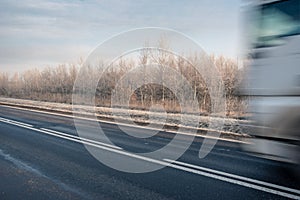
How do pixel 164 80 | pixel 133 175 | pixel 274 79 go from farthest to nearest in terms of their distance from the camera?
pixel 164 80, pixel 133 175, pixel 274 79

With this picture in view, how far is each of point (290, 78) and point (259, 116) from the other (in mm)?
708

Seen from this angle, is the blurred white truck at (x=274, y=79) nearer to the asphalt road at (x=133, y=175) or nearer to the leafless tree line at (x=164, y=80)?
the asphalt road at (x=133, y=175)

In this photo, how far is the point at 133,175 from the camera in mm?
4980

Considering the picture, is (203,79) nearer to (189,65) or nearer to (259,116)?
(189,65)

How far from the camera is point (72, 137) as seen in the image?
873 centimetres

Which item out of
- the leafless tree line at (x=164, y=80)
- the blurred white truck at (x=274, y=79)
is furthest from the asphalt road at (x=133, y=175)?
the leafless tree line at (x=164, y=80)

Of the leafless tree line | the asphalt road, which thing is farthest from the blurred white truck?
the leafless tree line

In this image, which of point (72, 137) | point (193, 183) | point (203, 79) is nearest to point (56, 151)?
point (72, 137)

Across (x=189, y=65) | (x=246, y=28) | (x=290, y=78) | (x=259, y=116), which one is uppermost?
(x=189, y=65)

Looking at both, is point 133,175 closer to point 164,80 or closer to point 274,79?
point 274,79

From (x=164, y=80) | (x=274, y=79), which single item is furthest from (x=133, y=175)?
(x=164, y=80)

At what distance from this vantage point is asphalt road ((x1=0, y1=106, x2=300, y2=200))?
408 cm

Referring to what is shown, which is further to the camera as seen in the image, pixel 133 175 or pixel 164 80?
pixel 164 80

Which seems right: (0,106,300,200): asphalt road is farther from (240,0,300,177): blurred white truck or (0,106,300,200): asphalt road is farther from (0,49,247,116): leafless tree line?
(0,49,247,116): leafless tree line
